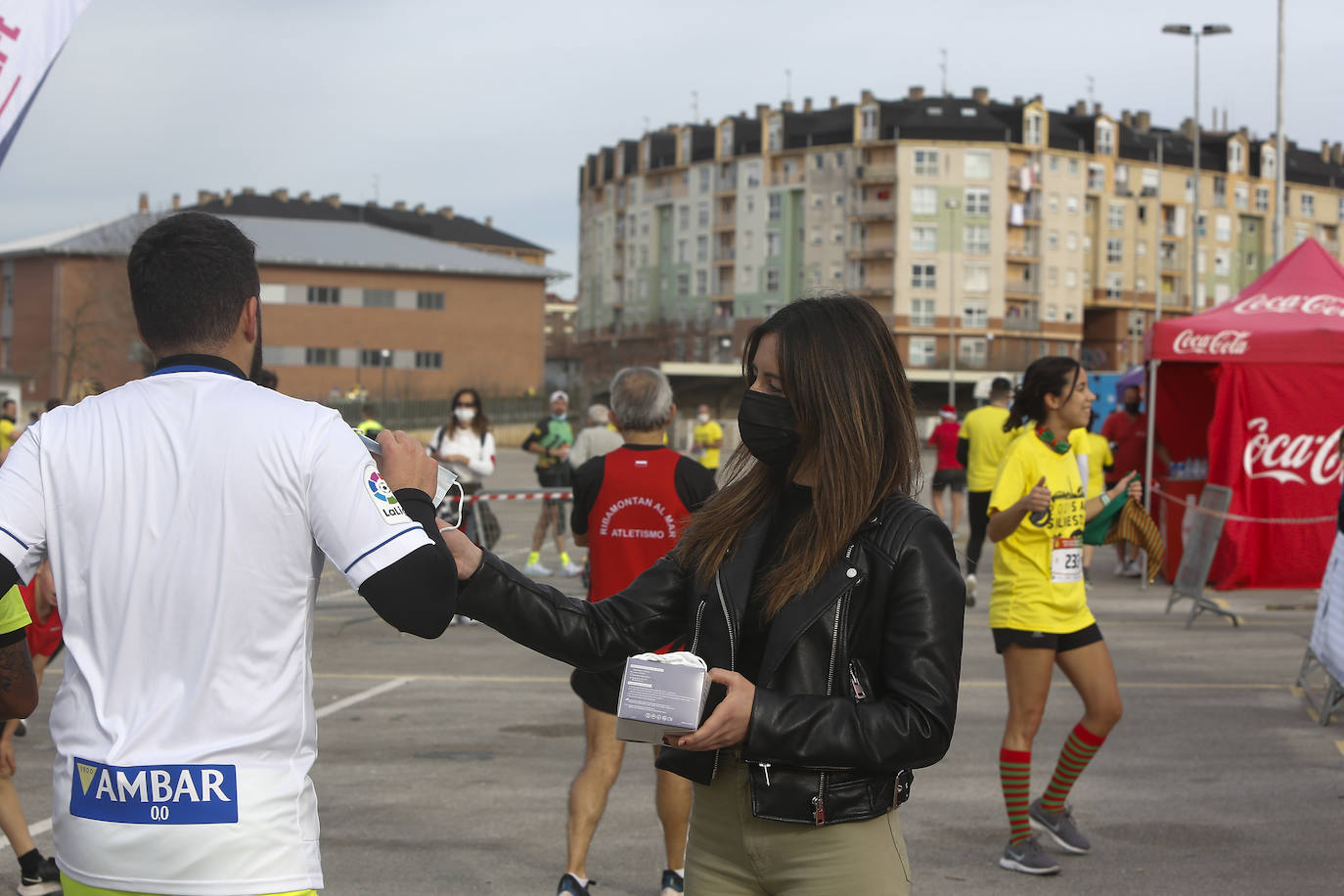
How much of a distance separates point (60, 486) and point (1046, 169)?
110 metres

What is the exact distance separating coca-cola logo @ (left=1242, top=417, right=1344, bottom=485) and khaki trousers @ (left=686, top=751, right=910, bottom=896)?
14.6 metres

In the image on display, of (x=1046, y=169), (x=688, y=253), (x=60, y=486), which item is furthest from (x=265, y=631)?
(x=688, y=253)

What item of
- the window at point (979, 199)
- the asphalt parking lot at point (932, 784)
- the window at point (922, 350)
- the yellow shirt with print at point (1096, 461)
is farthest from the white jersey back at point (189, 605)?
the window at point (979, 199)

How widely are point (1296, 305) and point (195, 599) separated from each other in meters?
15.9

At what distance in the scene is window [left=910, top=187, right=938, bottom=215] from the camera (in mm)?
104188

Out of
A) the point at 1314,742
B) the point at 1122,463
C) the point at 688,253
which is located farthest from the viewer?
the point at 688,253

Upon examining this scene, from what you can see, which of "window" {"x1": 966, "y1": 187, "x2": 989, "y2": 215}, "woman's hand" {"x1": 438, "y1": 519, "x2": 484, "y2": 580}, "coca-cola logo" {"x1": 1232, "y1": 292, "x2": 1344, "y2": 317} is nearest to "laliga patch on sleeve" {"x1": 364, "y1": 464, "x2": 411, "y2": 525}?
"woman's hand" {"x1": 438, "y1": 519, "x2": 484, "y2": 580}

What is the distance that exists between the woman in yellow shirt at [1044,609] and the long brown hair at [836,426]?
10.6 ft

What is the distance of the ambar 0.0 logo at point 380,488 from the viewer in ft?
8.50

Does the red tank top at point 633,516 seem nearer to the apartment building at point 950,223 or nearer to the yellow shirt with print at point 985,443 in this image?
the yellow shirt with print at point 985,443

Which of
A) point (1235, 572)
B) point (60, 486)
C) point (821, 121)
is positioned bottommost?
point (1235, 572)

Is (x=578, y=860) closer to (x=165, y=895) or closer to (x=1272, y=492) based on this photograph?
(x=165, y=895)

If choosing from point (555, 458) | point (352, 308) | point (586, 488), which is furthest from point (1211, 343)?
point (352, 308)

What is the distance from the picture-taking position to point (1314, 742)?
872 centimetres
